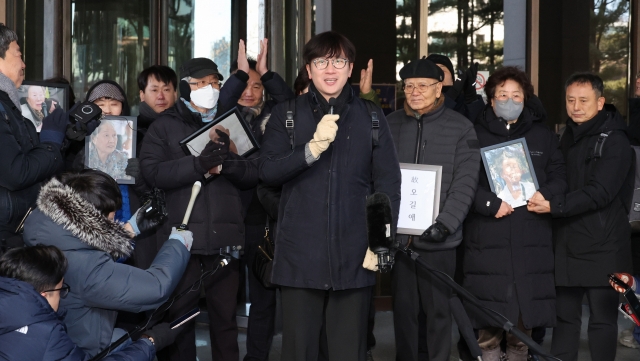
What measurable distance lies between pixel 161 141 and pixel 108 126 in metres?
0.45

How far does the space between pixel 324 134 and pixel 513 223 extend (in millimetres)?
1732

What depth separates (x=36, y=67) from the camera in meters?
7.59

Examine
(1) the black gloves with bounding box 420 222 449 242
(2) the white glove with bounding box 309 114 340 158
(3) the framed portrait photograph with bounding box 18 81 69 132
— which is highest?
(3) the framed portrait photograph with bounding box 18 81 69 132

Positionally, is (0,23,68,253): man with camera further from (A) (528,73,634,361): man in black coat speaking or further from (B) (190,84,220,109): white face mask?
(A) (528,73,634,361): man in black coat speaking

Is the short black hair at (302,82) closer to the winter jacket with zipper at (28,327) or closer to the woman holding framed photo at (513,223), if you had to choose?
the woman holding framed photo at (513,223)

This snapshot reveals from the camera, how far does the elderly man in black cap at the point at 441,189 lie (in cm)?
501

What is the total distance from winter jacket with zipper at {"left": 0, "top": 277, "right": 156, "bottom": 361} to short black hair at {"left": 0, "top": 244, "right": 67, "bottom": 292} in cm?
8

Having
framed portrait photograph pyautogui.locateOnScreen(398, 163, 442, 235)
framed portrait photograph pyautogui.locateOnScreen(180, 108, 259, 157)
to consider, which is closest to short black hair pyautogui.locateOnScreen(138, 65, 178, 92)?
framed portrait photograph pyautogui.locateOnScreen(180, 108, 259, 157)

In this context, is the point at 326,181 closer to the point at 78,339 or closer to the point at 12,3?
the point at 78,339

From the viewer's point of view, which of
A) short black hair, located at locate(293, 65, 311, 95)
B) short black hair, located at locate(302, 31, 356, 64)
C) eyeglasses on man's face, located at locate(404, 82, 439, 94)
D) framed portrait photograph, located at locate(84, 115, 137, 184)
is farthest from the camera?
short black hair, located at locate(293, 65, 311, 95)

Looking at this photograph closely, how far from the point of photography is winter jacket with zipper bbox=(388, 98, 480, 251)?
4.98 metres

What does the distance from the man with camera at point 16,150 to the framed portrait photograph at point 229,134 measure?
731 mm

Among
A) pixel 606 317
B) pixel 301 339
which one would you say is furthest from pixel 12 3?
pixel 606 317

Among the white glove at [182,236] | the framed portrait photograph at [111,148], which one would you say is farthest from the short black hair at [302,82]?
the white glove at [182,236]
